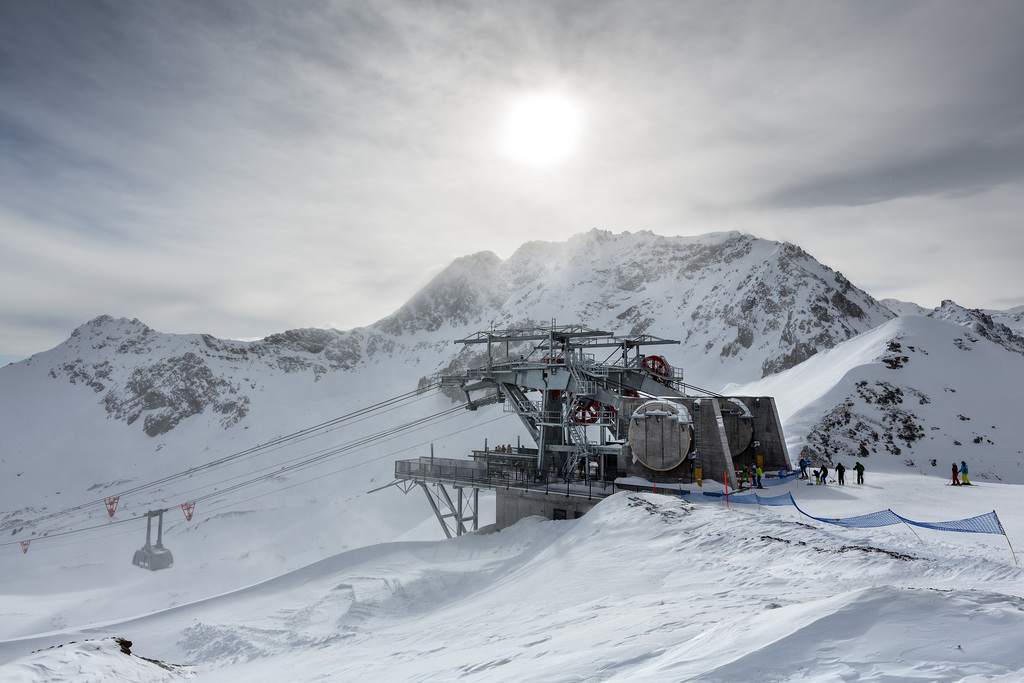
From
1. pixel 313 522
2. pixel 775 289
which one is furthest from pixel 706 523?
pixel 775 289

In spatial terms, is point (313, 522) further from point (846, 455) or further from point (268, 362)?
point (268, 362)

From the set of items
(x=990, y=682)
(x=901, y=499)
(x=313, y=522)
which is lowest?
(x=313, y=522)

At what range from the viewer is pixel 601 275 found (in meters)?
142

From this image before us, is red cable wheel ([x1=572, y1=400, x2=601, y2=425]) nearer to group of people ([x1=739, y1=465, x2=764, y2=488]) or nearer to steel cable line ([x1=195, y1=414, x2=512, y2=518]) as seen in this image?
group of people ([x1=739, y1=465, x2=764, y2=488])

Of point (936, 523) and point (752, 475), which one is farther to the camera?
point (752, 475)

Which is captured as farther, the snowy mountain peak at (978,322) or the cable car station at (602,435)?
the snowy mountain peak at (978,322)

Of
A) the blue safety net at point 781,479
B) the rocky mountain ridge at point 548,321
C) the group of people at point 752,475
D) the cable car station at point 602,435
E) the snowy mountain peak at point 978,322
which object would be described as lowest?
the blue safety net at point 781,479

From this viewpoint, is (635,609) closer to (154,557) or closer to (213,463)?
(154,557)

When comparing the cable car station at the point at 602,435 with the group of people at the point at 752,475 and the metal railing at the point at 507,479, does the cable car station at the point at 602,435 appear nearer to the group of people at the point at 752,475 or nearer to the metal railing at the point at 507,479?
the metal railing at the point at 507,479

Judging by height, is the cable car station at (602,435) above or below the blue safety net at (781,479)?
above

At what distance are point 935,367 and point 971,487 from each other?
23.0m

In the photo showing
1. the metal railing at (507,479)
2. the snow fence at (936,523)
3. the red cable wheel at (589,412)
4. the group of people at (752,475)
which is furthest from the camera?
the red cable wheel at (589,412)

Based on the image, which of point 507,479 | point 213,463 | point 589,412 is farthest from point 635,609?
point 213,463

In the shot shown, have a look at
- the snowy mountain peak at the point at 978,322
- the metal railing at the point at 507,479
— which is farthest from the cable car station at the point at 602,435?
the snowy mountain peak at the point at 978,322
